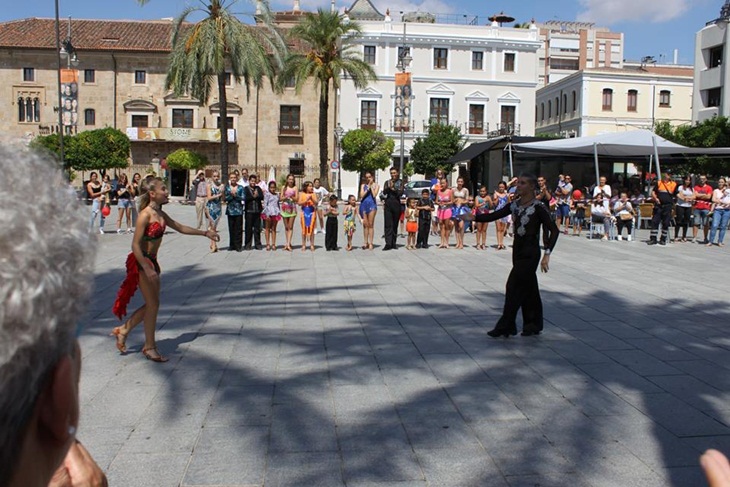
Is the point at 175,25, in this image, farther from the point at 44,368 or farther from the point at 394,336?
the point at 44,368

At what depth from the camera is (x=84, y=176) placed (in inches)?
2073

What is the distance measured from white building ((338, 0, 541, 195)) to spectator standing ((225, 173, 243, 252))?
37.1 m

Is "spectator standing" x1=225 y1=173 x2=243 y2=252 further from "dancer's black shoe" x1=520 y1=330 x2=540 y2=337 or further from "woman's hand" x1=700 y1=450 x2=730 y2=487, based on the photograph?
"woman's hand" x1=700 y1=450 x2=730 y2=487

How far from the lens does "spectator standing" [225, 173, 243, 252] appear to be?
16.1 m

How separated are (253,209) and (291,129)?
39.4m

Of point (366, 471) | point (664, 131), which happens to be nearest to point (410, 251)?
point (366, 471)

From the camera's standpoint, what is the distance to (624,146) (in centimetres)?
2281

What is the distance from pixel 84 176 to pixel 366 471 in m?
53.1

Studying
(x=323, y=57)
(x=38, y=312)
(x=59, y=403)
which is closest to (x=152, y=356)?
(x=59, y=403)

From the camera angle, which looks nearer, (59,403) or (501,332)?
(59,403)

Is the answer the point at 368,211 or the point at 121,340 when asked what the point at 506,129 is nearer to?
the point at 368,211

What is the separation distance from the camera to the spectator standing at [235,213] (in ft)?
52.8

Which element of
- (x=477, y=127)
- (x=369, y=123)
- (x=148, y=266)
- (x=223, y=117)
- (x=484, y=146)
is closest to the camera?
(x=148, y=266)

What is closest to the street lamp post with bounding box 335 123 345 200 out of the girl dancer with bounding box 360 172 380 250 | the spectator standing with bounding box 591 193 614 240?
the spectator standing with bounding box 591 193 614 240
